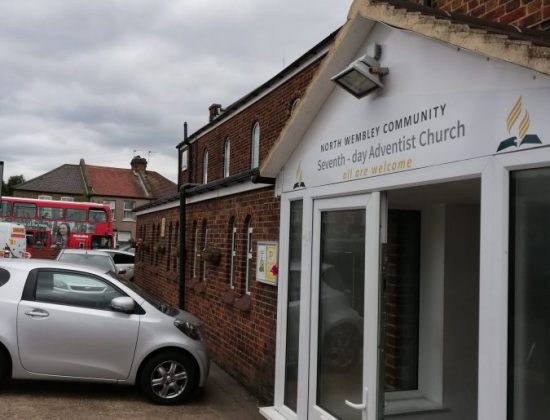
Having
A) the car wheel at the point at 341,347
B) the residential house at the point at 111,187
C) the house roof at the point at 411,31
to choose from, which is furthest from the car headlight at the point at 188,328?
the residential house at the point at 111,187

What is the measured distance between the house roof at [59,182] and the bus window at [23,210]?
2827 cm

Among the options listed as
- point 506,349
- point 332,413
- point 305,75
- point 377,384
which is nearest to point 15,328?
point 332,413

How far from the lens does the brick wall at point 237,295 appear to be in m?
6.71

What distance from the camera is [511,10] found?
4.00 metres

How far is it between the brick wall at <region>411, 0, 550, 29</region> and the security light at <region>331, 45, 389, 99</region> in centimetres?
95

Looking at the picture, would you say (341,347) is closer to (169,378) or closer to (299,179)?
(299,179)

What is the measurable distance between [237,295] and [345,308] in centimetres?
389

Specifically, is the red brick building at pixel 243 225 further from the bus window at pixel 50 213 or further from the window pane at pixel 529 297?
the bus window at pixel 50 213

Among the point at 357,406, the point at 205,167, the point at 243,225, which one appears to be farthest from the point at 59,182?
the point at 357,406

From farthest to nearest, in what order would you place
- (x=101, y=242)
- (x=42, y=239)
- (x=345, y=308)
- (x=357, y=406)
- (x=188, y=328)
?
1. (x=101, y=242)
2. (x=42, y=239)
3. (x=188, y=328)
4. (x=345, y=308)
5. (x=357, y=406)

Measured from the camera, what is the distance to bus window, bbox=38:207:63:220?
92.9 ft

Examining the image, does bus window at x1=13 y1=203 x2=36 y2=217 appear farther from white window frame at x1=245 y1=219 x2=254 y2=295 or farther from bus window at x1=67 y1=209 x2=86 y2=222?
white window frame at x1=245 y1=219 x2=254 y2=295

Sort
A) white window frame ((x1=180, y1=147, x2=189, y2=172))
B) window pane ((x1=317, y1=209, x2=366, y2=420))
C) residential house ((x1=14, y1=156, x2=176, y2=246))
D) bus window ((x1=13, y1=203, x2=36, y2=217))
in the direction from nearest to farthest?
window pane ((x1=317, y1=209, x2=366, y2=420)) < white window frame ((x1=180, y1=147, x2=189, y2=172)) < bus window ((x1=13, y1=203, x2=36, y2=217)) < residential house ((x1=14, y1=156, x2=176, y2=246))

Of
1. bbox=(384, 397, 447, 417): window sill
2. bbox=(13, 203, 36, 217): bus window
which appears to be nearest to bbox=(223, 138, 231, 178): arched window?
bbox=(384, 397, 447, 417): window sill
